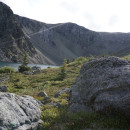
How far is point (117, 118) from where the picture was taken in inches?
291

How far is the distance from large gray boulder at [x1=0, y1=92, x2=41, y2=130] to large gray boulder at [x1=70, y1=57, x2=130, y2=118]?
2890mm

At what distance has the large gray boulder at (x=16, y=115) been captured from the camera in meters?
6.20

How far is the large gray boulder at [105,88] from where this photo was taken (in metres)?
7.75

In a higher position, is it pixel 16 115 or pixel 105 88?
pixel 105 88

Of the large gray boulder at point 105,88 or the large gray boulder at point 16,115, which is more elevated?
the large gray boulder at point 105,88

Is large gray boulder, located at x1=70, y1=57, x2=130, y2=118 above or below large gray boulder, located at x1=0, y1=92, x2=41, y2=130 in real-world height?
above

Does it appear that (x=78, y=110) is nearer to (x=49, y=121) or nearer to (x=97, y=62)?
(x=49, y=121)

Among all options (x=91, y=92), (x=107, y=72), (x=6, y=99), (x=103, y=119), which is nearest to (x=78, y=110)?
(x=91, y=92)

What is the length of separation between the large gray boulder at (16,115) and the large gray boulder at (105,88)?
9.48ft

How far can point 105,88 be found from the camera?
8641mm

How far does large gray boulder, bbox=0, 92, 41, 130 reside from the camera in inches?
244

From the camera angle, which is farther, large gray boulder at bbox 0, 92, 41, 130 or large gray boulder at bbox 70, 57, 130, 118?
large gray boulder at bbox 70, 57, 130, 118

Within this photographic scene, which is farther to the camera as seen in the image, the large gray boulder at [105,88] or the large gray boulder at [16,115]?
the large gray boulder at [105,88]

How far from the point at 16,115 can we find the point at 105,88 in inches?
202
